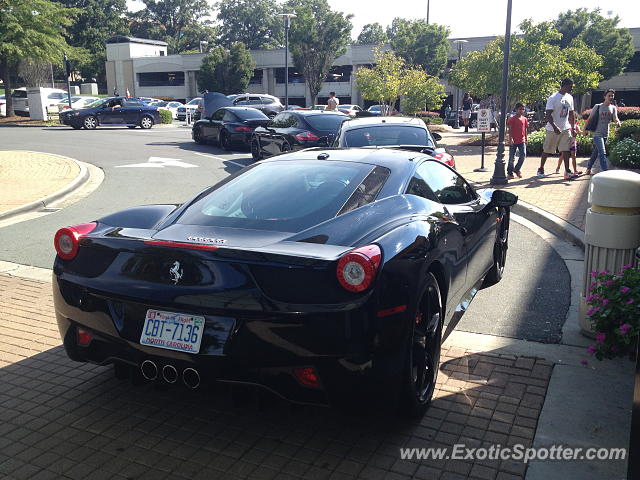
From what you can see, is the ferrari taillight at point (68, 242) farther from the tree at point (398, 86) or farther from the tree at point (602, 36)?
the tree at point (602, 36)

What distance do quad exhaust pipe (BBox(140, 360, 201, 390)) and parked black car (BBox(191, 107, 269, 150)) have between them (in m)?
16.6

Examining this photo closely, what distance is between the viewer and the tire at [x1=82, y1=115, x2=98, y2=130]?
29.0 meters

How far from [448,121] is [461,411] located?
135 feet

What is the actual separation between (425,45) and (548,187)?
152 feet

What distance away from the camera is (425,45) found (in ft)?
183

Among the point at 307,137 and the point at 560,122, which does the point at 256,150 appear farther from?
the point at 560,122

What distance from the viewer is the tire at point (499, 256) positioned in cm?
630

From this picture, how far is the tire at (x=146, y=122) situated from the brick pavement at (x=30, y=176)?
41.7 feet

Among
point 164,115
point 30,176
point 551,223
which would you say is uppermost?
point 164,115

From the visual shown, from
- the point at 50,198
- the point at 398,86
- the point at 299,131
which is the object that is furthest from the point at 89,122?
the point at 50,198

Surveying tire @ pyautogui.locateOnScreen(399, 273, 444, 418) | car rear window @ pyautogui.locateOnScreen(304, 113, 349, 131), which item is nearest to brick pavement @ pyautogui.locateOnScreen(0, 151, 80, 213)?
car rear window @ pyautogui.locateOnScreen(304, 113, 349, 131)

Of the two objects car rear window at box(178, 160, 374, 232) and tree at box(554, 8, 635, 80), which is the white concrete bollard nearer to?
car rear window at box(178, 160, 374, 232)

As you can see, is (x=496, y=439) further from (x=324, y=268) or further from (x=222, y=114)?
(x=222, y=114)

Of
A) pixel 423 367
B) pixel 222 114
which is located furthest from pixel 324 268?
pixel 222 114
